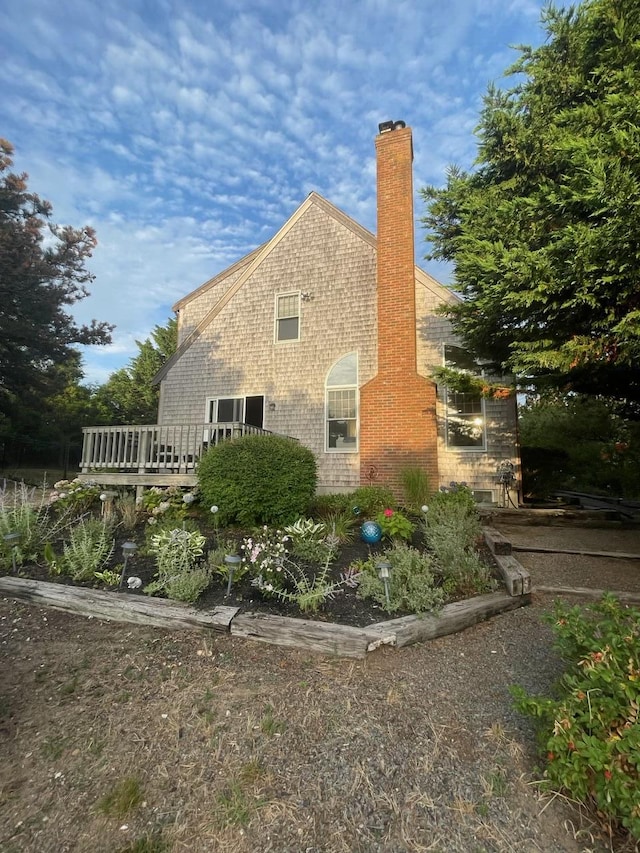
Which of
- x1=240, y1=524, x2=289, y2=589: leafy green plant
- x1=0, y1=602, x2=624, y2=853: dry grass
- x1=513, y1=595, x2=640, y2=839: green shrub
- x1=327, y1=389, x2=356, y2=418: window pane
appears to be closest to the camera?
x1=513, y1=595, x2=640, y2=839: green shrub

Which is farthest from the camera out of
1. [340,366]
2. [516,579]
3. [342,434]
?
[340,366]

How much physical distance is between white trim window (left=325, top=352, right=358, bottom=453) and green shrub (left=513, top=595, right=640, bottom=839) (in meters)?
7.93

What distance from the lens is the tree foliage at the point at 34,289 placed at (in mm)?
14039

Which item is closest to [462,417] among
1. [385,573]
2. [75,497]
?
[385,573]

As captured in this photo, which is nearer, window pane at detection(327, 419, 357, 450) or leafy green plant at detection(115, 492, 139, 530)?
leafy green plant at detection(115, 492, 139, 530)

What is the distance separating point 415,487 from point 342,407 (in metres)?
3.09

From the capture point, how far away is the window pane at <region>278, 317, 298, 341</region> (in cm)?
1048

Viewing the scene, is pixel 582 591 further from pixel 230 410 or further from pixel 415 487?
pixel 230 410

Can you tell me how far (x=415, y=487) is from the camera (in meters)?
7.40

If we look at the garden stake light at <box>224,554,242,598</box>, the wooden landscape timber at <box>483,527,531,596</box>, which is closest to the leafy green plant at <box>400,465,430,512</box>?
the wooden landscape timber at <box>483,527,531,596</box>

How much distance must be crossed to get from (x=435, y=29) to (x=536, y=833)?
10.2 m

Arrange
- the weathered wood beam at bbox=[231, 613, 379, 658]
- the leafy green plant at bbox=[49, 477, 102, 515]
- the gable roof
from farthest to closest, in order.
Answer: the gable roof < the leafy green plant at bbox=[49, 477, 102, 515] < the weathered wood beam at bbox=[231, 613, 379, 658]

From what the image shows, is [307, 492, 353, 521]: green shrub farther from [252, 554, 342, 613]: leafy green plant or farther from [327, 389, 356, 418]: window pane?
[327, 389, 356, 418]: window pane

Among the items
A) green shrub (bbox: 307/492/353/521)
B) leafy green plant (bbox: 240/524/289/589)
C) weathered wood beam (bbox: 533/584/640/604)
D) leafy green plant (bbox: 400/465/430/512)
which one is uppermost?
leafy green plant (bbox: 400/465/430/512)
